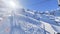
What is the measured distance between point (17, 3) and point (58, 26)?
73 centimetres

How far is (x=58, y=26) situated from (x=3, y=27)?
84 cm

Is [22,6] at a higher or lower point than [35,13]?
higher

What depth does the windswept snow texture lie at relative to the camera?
1761 millimetres

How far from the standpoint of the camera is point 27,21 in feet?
5.88

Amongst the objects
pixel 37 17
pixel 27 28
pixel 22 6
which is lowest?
pixel 27 28

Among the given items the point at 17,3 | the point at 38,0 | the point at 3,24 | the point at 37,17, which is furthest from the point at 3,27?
the point at 38,0

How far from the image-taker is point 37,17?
180cm

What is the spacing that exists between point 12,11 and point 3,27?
11.0 inches

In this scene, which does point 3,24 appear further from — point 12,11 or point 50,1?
point 50,1

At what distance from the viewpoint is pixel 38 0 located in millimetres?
1822

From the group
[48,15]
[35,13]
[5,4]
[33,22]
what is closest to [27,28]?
[33,22]

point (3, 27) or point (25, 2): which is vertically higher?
point (25, 2)

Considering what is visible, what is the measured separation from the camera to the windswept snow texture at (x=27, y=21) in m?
1.76

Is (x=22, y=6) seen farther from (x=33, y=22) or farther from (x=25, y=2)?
(x=33, y=22)
